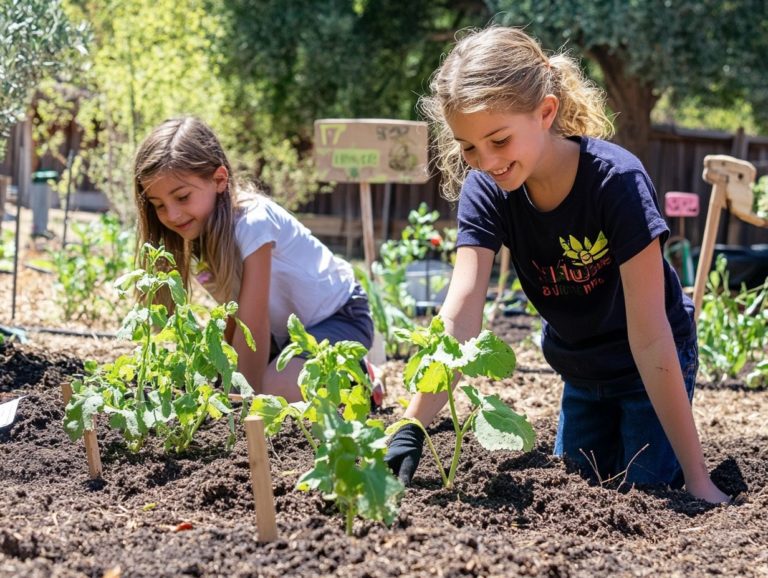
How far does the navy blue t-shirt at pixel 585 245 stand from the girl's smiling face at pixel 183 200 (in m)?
1.00

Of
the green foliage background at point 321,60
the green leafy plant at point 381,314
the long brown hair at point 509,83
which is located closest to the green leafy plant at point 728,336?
the green leafy plant at point 381,314

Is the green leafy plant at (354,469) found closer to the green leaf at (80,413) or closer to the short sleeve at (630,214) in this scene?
the green leaf at (80,413)

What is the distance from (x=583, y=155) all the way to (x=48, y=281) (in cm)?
560

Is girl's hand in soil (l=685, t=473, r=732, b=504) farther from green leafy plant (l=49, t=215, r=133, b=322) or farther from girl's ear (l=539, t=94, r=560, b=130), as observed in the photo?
green leafy plant (l=49, t=215, r=133, b=322)

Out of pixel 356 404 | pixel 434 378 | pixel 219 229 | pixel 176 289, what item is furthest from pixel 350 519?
pixel 219 229

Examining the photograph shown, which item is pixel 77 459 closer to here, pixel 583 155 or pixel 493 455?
pixel 493 455

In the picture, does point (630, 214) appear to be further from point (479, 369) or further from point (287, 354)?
point (287, 354)

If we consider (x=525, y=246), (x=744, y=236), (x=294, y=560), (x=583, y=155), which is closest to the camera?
(x=294, y=560)

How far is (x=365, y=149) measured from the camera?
514 cm

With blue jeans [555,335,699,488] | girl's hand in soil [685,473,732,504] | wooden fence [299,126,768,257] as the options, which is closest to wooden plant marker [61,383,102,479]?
blue jeans [555,335,699,488]

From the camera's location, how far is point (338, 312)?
3.70 m

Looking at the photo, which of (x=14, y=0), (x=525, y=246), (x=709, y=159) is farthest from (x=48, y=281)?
(x=525, y=246)

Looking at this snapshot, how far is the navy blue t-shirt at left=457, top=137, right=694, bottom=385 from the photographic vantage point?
2303mm

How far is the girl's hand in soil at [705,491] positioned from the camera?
2.30m
